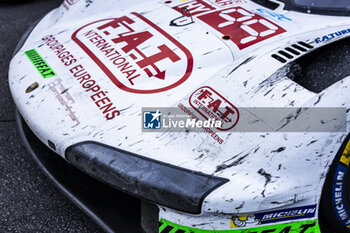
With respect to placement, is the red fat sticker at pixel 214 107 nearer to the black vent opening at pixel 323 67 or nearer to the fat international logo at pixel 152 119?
the fat international logo at pixel 152 119

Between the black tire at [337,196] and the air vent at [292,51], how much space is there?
16.7 inches

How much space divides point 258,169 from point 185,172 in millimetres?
257

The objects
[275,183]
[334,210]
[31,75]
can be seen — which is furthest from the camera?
[31,75]

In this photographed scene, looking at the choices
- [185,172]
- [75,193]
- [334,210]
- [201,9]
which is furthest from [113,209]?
[201,9]

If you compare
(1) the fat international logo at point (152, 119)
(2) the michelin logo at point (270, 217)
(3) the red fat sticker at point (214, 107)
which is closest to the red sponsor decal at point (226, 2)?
(3) the red fat sticker at point (214, 107)

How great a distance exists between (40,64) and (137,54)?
0.51m

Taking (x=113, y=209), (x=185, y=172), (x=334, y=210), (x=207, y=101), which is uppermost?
(x=207, y=101)

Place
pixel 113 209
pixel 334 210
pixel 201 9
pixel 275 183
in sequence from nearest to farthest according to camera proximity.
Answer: pixel 275 183
pixel 334 210
pixel 113 209
pixel 201 9

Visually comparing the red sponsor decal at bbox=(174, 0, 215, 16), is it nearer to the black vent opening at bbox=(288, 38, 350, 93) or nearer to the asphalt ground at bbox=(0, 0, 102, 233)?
the black vent opening at bbox=(288, 38, 350, 93)

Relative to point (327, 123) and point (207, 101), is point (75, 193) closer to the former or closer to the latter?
point (207, 101)

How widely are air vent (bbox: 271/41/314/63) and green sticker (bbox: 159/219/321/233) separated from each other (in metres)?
0.65

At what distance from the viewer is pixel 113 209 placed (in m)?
1.86

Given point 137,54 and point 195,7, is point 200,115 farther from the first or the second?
point 195,7

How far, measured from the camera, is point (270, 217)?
1.56m
